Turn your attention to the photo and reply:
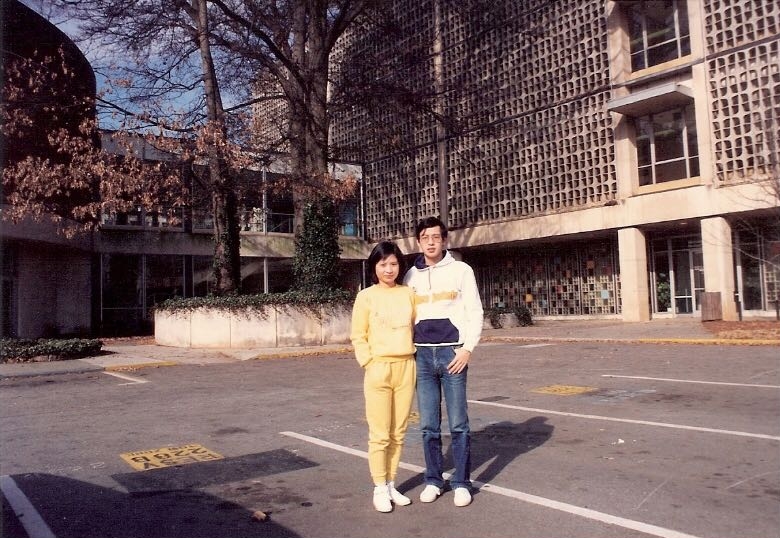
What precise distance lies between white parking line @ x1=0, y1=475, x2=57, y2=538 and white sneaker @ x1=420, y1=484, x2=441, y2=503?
2141 mm

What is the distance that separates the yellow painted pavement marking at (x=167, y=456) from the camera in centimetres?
548

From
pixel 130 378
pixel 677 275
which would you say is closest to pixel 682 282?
pixel 677 275

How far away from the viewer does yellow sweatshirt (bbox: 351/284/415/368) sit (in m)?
4.21

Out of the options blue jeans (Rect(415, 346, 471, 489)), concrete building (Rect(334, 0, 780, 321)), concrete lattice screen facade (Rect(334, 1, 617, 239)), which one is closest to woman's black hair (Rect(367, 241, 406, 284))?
blue jeans (Rect(415, 346, 471, 489))

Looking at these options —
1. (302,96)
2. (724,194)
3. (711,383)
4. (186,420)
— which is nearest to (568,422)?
(711,383)

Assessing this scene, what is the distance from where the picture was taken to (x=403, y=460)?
5.45 meters

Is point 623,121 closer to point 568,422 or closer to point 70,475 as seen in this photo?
point 568,422

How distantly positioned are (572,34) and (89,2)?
1578 cm

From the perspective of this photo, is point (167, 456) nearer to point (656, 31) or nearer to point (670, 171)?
point (670, 171)

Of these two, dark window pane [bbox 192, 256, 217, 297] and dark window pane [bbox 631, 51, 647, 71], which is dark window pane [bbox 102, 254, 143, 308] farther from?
dark window pane [bbox 631, 51, 647, 71]

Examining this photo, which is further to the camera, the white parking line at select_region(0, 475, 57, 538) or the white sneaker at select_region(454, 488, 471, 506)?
the white sneaker at select_region(454, 488, 471, 506)

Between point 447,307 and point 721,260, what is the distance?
1901 centimetres

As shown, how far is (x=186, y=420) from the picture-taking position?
7543 millimetres

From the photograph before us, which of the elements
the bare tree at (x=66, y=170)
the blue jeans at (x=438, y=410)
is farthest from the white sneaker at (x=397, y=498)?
the bare tree at (x=66, y=170)
